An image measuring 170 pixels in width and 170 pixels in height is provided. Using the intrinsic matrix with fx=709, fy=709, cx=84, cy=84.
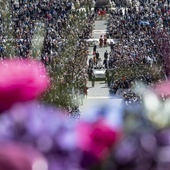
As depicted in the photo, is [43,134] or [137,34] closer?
[43,134]

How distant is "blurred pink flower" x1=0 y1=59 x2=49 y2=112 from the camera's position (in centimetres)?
148

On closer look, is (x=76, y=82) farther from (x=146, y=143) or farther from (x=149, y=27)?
(x=146, y=143)

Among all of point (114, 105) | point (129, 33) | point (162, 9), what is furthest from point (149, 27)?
point (114, 105)

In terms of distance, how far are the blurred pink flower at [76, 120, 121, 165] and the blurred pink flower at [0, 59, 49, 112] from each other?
140 mm

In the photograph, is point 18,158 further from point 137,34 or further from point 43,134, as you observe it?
point 137,34

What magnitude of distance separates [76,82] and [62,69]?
165cm

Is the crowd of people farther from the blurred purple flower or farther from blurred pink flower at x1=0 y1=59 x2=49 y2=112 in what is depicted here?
the blurred purple flower

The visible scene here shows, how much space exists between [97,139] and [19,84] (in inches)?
8.3

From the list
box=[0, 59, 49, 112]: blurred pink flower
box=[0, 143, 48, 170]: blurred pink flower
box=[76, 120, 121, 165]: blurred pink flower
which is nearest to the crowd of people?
box=[0, 59, 49, 112]: blurred pink flower

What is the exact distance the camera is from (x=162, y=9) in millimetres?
46375

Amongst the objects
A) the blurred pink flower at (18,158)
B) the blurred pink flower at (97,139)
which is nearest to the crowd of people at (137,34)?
the blurred pink flower at (97,139)

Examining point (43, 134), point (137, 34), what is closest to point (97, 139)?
point (43, 134)

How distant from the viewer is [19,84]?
1.51 metres

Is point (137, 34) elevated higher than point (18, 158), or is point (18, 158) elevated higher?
point (18, 158)
